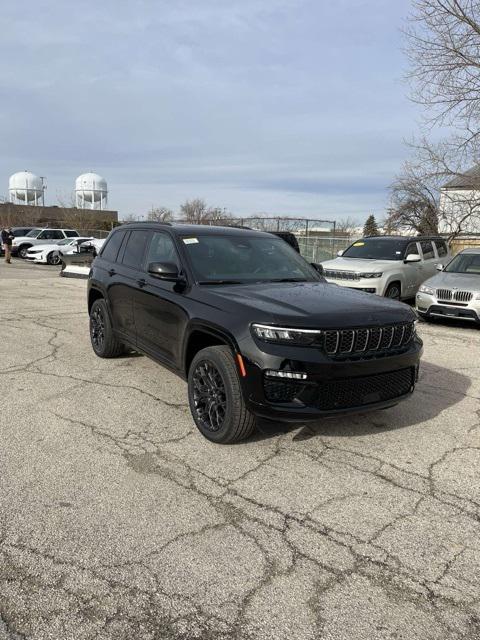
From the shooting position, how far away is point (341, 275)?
1096cm

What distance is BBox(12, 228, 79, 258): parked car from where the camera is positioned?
28734mm

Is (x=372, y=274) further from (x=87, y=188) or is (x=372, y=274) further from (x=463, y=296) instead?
(x=87, y=188)

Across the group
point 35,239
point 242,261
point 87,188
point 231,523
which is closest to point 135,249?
point 242,261

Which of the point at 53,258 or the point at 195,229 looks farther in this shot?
the point at 53,258

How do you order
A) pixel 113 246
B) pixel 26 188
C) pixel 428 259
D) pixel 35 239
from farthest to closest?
pixel 26 188 → pixel 35 239 → pixel 428 259 → pixel 113 246

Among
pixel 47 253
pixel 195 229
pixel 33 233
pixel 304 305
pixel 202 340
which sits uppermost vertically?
pixel 195 229

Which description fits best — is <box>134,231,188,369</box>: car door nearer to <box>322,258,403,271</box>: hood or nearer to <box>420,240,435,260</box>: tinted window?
<box>322,258,403,271</box>: hood

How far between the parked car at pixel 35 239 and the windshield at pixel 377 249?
21.3 metres

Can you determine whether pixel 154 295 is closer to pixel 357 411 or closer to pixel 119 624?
pixel 357 411

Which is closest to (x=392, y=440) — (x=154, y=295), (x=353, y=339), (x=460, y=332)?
(x=353, y=339)

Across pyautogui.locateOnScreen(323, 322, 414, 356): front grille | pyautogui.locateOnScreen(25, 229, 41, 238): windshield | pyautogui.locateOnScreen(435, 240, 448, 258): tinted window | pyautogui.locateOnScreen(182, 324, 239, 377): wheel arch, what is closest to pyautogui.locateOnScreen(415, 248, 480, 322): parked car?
pyautogui.locateOnScreen(435, 240, 448, 258): tinted window

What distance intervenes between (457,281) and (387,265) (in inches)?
70.8

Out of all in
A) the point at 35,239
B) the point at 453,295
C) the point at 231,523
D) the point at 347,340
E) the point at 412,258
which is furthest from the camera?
the point at 35,239

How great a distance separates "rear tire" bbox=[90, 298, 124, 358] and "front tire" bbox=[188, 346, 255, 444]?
89.8 inches
